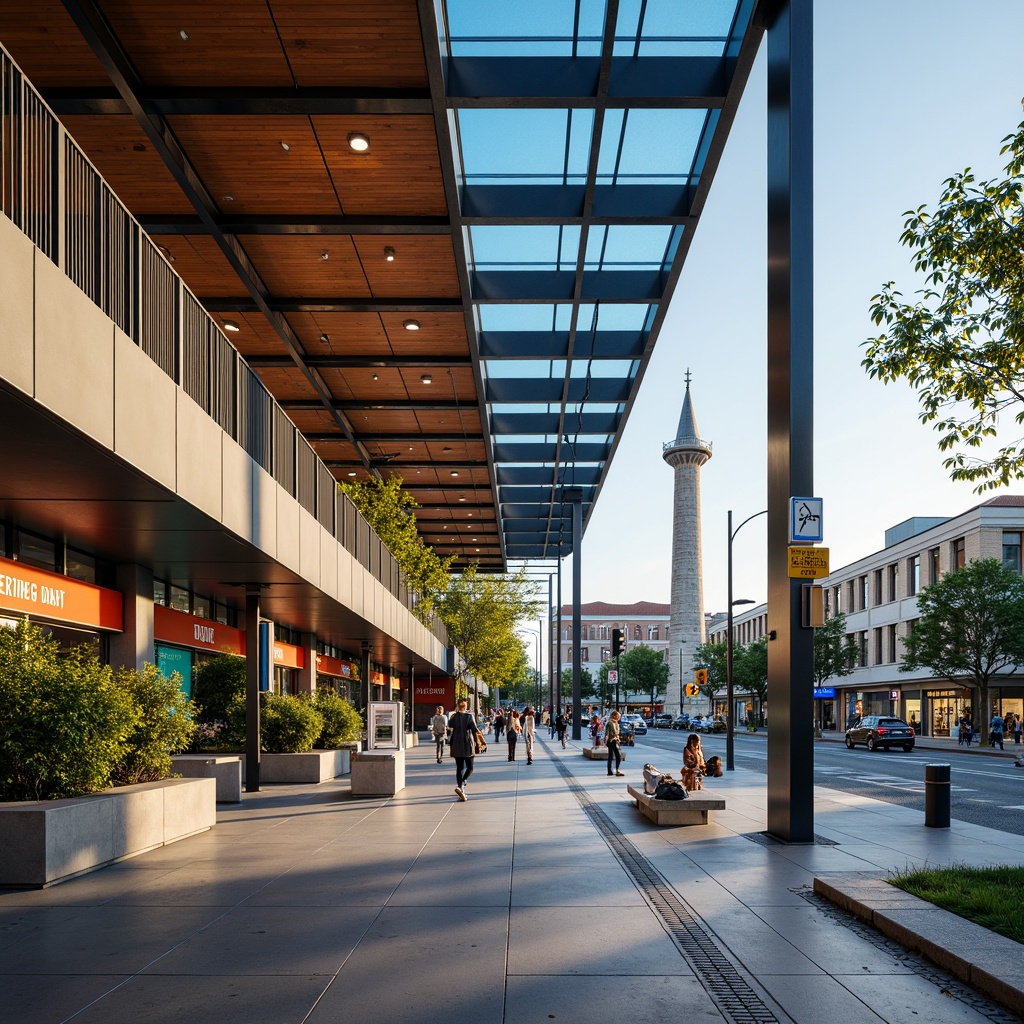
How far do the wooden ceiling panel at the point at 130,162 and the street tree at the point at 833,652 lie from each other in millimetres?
60115

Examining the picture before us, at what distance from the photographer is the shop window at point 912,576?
70.1 meters

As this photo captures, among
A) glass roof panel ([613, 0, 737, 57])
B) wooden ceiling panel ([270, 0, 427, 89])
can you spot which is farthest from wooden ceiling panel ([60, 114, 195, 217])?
glass roof panel ([613, 0, 737, 57])

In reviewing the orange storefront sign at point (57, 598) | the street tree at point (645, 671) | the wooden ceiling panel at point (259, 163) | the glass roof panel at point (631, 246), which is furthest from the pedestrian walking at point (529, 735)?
the street tree at point (645, 671)

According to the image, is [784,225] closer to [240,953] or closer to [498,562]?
[240,953]

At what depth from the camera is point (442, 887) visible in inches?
400

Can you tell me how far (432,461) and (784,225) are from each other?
2785 cm

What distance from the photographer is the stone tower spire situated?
357 feet

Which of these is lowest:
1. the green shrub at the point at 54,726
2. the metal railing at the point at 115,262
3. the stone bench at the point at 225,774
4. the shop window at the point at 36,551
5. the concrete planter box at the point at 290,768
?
the concrete planter box at the point at 290,768

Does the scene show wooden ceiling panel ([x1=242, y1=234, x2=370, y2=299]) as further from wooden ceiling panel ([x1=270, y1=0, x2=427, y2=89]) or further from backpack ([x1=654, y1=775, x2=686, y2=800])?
backpack ([x1=654, y1=775, x2=686, y2=800])

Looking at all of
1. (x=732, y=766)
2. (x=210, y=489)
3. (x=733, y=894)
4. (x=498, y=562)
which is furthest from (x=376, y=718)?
(x=498, y=562)

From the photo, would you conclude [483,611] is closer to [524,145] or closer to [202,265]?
[202,265]

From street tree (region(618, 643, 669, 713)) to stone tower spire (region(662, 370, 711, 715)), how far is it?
27.2 m

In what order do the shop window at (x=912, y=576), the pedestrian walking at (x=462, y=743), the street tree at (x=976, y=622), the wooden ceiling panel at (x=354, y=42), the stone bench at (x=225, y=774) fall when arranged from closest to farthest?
the wooden ceiling panel at (x=354, y=42) < the stone bench at (x=225, y=774) < the pedestrian walking at (x=462, y=743) < the street tree at (x=976, y=622) < the shop window at (x=912, y=576)

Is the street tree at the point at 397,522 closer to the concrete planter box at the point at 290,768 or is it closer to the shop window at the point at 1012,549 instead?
the concrete planter box at the point at 290,768
